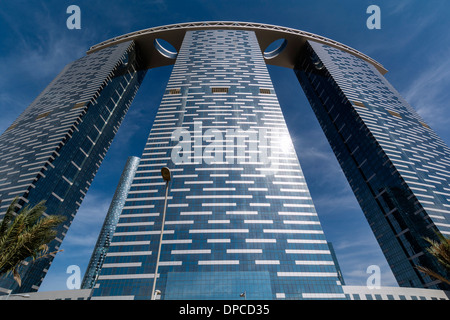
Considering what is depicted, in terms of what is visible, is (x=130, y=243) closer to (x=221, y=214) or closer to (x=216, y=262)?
(x=216, y=262)

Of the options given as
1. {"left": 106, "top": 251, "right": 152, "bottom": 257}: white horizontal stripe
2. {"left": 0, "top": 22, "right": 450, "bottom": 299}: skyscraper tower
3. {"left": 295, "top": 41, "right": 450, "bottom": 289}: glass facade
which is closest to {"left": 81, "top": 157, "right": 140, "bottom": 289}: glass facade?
{"left": 0, "top": 22, "right": 450, "bottom": 299}: skyscraper tower

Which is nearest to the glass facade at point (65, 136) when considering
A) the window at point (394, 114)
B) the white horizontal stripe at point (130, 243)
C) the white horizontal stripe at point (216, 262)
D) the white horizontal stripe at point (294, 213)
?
the white horizontal stripe at point (130, 243)

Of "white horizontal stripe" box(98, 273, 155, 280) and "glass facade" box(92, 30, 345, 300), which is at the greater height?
"glass facade" box(92, 30, 345, 300)

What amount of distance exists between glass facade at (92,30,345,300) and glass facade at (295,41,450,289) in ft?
131

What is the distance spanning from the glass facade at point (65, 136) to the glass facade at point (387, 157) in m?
110

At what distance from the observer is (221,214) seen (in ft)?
202

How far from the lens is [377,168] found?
93.2 metres

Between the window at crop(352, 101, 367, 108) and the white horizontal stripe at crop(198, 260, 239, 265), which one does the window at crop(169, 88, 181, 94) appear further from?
the window at crop(352, 101, 367, 108)

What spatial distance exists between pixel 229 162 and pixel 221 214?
1729 centimetres

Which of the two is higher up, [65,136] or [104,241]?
[65,136]

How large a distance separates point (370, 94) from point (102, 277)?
420 ft

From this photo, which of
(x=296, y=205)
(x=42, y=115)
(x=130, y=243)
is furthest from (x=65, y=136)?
(x=296, y=205)

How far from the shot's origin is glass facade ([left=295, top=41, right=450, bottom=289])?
78.0 meters
